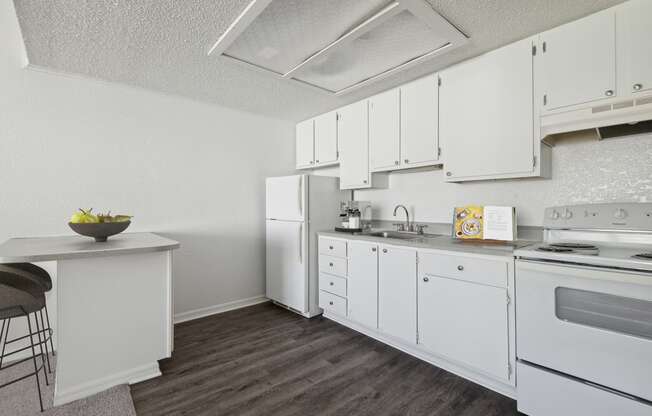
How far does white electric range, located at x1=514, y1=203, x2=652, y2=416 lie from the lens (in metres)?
1.34

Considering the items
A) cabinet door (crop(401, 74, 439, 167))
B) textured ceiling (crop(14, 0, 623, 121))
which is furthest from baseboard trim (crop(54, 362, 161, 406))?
cabinet door (crop(401, 74, 439, 167))

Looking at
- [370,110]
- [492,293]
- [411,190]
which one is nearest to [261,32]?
[370,110]

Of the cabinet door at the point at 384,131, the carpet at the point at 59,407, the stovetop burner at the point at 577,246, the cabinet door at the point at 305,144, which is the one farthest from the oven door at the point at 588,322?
the cabinet door at the point at 305,144

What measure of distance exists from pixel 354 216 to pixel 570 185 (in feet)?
5.81

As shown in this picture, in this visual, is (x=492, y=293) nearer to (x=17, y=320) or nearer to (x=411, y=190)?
(x=411, y=190)

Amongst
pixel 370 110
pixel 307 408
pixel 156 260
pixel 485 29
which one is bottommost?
pixel 307 408

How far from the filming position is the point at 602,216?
1.84 meters

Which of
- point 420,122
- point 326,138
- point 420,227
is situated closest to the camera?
point 420,122

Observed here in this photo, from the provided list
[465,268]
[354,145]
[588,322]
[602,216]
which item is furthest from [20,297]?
[602,216]

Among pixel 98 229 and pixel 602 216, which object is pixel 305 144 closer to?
pixel 98 229

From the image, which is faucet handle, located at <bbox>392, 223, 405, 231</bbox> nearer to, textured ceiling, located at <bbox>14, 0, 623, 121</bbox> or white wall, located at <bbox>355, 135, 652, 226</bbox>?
white wall, located at <bbox>355, 135, 652, 226</bbox>

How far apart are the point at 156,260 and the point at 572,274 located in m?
2.55

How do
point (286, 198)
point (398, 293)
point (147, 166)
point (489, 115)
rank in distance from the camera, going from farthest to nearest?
point (286, 198) → point (147, 166) → point (398, 293) → point (489, 115)

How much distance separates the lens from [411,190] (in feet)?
9.91
